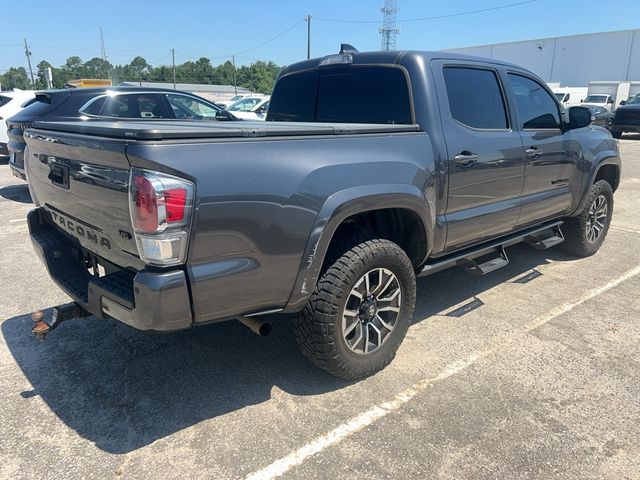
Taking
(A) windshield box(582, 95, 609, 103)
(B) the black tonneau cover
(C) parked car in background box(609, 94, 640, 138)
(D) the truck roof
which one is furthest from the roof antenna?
(A) windshield box(582, 95, 609, 103)

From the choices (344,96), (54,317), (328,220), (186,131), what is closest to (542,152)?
(344,96)

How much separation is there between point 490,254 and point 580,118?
160cm

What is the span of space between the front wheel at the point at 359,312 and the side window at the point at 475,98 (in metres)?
1.23

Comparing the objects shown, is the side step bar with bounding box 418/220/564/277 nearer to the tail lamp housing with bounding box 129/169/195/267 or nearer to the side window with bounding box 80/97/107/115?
the tail lamp housing with bounding box 129/169/195/267

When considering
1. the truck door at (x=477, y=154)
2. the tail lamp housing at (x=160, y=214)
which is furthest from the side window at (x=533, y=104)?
the tail lamp housing at (x=160, y=214)

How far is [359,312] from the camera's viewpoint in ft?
9.91

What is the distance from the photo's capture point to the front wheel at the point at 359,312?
2.78 meters

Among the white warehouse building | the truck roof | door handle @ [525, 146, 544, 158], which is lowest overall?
door handle @ [525, 146, 544, 158]

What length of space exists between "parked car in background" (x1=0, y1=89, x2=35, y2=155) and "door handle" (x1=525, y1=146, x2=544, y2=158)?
33.1 ft

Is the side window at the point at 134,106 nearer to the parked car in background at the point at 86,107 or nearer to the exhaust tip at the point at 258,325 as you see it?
the parked car in background at the point at 86,107

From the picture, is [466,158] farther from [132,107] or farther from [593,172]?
[132,107]

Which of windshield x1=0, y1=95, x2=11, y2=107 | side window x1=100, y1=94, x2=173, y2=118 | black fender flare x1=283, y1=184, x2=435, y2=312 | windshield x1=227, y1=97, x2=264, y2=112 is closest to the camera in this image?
black fender flare x1=283, y1=184, x2=435, y2=312

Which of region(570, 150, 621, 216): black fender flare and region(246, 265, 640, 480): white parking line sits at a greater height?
region(570, 150, 621, 216): black fender flare

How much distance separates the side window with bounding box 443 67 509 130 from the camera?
359cm
